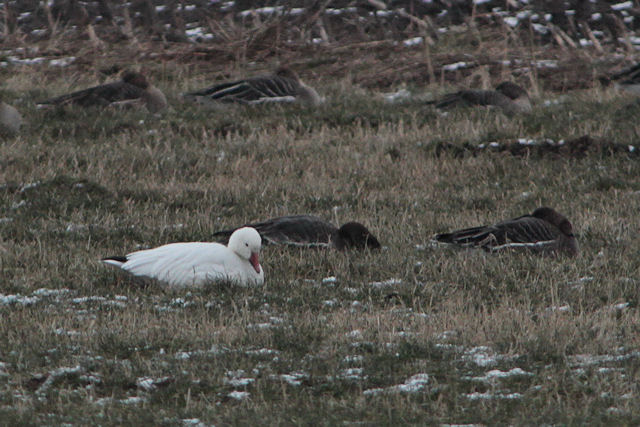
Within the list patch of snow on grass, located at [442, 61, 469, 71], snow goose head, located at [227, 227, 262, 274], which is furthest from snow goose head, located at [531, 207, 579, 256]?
patch of snow on grass, located at [442, 61, 469, 71]

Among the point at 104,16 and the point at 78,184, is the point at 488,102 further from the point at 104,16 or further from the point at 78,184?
the point at 104,16

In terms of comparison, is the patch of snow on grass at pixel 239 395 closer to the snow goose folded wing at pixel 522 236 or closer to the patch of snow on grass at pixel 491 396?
the patch of snow on grass at pixel 491 396

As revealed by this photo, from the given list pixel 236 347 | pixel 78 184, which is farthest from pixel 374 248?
pixel 78 184

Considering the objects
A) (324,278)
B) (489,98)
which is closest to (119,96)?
(489,98)

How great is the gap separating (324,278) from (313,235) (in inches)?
39.0

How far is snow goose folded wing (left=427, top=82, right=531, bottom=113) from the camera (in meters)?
13.8

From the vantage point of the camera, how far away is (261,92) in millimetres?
14438

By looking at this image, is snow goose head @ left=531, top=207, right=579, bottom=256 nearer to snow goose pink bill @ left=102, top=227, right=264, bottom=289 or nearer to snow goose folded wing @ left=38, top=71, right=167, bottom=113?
snow goose pink bill @ left=102, top=227, right=264, bottom=289

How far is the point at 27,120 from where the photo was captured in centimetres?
1346

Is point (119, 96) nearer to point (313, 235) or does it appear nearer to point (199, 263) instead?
point (313, 235)

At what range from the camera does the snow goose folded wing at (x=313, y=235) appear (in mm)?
8320

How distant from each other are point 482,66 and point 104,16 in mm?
12267

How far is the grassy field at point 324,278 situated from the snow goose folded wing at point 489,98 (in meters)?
0.37

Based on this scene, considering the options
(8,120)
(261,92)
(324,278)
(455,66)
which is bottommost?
(455,66)
